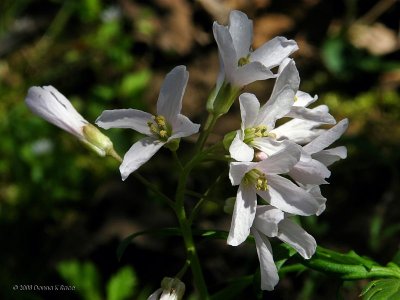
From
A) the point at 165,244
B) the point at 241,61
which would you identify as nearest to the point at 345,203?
the point at 165,244

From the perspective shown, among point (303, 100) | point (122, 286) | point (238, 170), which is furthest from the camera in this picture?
point (122, 286)

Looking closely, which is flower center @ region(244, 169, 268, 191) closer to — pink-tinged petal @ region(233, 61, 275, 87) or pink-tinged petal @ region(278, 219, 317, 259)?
pink-tinged petal @ region(278, 219, 317, 259)

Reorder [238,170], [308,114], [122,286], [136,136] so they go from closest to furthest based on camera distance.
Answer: [238,170]
[308,114]
[122,286]
[136,136]

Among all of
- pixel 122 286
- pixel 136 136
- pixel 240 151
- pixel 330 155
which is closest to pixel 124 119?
pixel 240 151

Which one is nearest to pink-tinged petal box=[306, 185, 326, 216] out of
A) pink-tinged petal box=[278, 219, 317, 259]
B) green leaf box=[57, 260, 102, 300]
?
pink-tinged petal box=[278, 219, 317, 259]

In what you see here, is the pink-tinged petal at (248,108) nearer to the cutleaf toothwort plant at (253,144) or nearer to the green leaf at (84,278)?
the cutleaf toothwort plant at (253,144)

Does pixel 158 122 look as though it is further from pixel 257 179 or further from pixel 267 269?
pixel 267 269

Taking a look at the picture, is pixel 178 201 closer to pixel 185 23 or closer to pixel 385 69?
pixel 385 69
